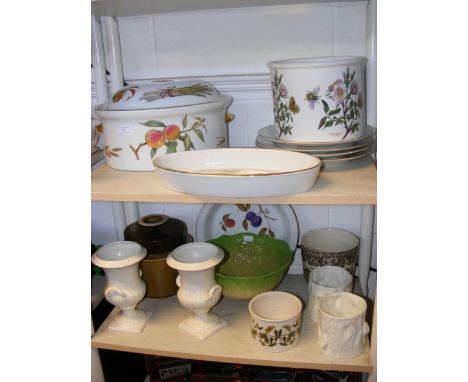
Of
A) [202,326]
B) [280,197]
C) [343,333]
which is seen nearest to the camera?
[280,197]

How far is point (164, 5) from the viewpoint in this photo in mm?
881

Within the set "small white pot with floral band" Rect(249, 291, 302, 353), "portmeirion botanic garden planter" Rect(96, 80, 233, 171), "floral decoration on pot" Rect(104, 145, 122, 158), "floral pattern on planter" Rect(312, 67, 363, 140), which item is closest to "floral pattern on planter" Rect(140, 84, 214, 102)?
"portmeirion botanic garden planter" Rect(96, 80, 233, 171)

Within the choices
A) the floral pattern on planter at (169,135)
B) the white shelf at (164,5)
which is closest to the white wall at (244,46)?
the white shelf at (164,5)

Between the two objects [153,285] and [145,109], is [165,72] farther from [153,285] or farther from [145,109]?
[153,285]

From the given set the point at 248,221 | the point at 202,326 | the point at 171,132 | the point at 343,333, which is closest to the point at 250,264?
the point at 248,221

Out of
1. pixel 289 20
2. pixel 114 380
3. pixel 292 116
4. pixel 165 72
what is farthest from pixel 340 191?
pixel 114 380

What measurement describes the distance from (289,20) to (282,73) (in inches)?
10.5

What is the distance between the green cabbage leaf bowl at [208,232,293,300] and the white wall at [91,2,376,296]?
14 centimetres

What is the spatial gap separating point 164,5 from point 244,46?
21cm

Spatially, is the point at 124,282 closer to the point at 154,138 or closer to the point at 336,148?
the point at 154,138

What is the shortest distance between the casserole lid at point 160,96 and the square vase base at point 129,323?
0.46 meters

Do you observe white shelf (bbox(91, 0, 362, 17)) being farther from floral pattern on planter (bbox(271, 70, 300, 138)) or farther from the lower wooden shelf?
the lower wooden shelf

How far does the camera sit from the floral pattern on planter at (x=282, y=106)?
2.52 ft

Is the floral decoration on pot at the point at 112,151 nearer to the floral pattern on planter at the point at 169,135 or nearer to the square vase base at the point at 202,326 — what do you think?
the floral pattern on planter at the point at 169,135
